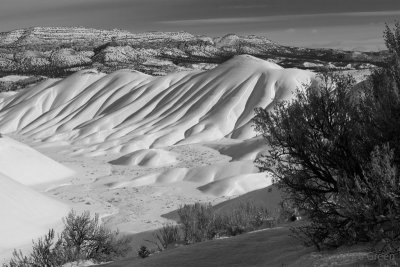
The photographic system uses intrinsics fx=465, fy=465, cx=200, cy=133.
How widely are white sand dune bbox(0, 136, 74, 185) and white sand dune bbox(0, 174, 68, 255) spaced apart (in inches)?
496

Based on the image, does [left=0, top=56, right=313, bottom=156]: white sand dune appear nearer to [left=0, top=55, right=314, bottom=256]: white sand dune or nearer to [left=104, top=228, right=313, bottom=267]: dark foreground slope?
[left=0, top=55, right=314, bottom=256]: white sand dune

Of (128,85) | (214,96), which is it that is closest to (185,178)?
(214,96)

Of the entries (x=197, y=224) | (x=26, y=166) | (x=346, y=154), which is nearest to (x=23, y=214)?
(x=197, y=224)

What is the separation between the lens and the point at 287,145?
25.3 feet

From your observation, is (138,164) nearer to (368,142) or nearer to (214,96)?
(214,96)

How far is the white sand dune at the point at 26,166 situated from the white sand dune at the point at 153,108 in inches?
419

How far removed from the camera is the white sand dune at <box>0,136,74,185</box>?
3522 centimetres

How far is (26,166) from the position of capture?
3669 centimetres

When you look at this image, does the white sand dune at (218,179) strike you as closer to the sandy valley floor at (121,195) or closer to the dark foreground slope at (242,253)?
the sandy valley floor at (121,195)

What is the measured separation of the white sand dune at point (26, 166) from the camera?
35219mm

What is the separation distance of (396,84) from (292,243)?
9.83 ft

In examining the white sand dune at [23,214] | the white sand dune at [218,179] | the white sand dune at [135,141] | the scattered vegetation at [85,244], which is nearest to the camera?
the scattered vegetation at [85,244]

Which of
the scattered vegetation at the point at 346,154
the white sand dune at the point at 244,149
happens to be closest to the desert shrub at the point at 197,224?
the scattered vegetation at the point at 346,154

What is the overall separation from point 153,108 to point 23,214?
53.6m
